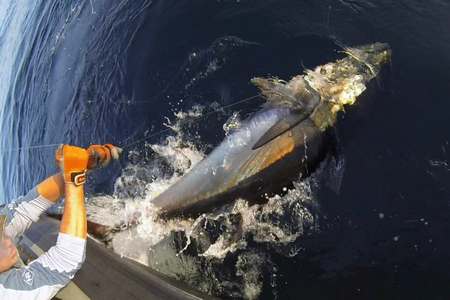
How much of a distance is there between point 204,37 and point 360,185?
139 inches

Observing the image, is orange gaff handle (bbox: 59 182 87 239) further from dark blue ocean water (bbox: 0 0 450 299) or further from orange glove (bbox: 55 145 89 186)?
dark blue ocean water (bbox: 0 0 450 299)

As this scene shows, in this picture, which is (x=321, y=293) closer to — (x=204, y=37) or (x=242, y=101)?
(x=242, y=101)

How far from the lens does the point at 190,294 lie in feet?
14.9

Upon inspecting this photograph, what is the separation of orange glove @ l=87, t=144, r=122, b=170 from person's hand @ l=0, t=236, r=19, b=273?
39.1 inches

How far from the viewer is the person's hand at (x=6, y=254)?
12.9 feet

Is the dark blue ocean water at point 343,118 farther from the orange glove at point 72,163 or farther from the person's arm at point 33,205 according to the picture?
the orange glove at point 72,163

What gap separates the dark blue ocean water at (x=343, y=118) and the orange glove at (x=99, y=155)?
192cm

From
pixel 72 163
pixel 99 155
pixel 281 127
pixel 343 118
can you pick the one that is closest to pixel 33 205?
pixel 99 155

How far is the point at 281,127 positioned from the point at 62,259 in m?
2.89

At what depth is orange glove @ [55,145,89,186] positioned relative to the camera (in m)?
4.18

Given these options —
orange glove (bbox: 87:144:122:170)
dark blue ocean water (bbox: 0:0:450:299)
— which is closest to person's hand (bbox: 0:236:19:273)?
orange glove (bbox: 87:144:122:170)

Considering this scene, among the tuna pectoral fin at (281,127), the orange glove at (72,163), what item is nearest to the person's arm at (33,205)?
the orange glove at (72,163)

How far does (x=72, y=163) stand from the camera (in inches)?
166

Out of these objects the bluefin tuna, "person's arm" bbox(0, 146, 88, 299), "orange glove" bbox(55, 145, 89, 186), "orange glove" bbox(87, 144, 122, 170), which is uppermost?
"orange glove" bbox(55, 145, 89, 186)
